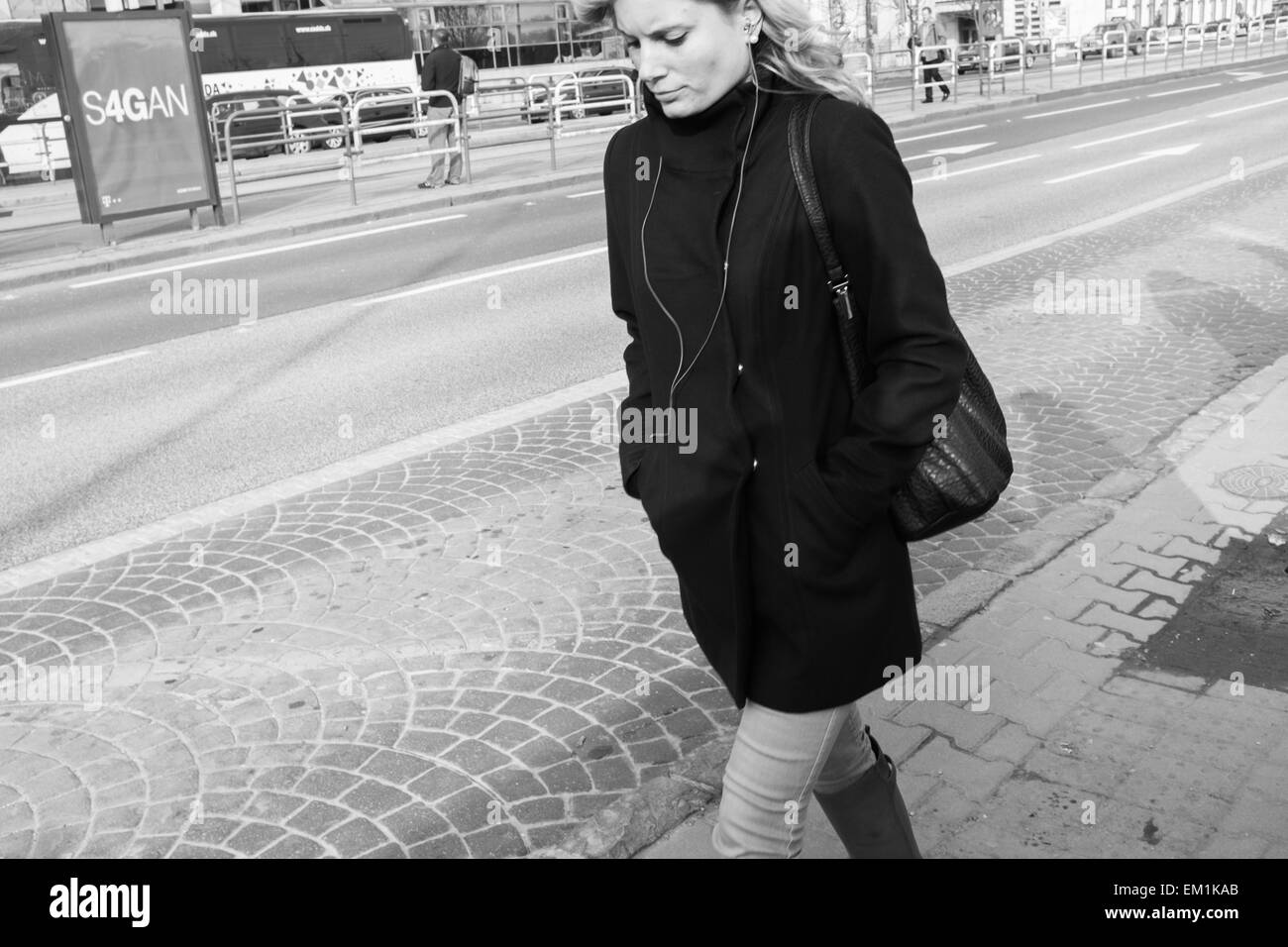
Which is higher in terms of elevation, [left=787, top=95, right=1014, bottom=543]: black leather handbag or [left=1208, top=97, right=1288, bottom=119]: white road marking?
[left=1208, top=97, right=1288, bottom=119]: white road marking

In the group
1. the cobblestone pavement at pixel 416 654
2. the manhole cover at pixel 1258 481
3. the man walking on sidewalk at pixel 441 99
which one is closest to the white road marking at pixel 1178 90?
the man walking on sidewalk at pixel 441 99

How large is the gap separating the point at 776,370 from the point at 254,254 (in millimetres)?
13465

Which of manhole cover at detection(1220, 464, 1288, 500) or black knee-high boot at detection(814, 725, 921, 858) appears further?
manhole cover at detection(1220, 464, 1288, 500)

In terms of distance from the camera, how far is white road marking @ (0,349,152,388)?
8.95 m

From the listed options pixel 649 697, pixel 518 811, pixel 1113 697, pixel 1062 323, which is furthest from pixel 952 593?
pixel 1062 323

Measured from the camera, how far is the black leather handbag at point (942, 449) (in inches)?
78.5

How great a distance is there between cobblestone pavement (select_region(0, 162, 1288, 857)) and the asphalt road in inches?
36.9

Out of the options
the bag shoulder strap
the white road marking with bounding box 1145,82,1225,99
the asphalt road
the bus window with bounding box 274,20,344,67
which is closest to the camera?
the bag shoulder strap

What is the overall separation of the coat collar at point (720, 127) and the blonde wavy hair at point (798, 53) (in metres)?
0.02
